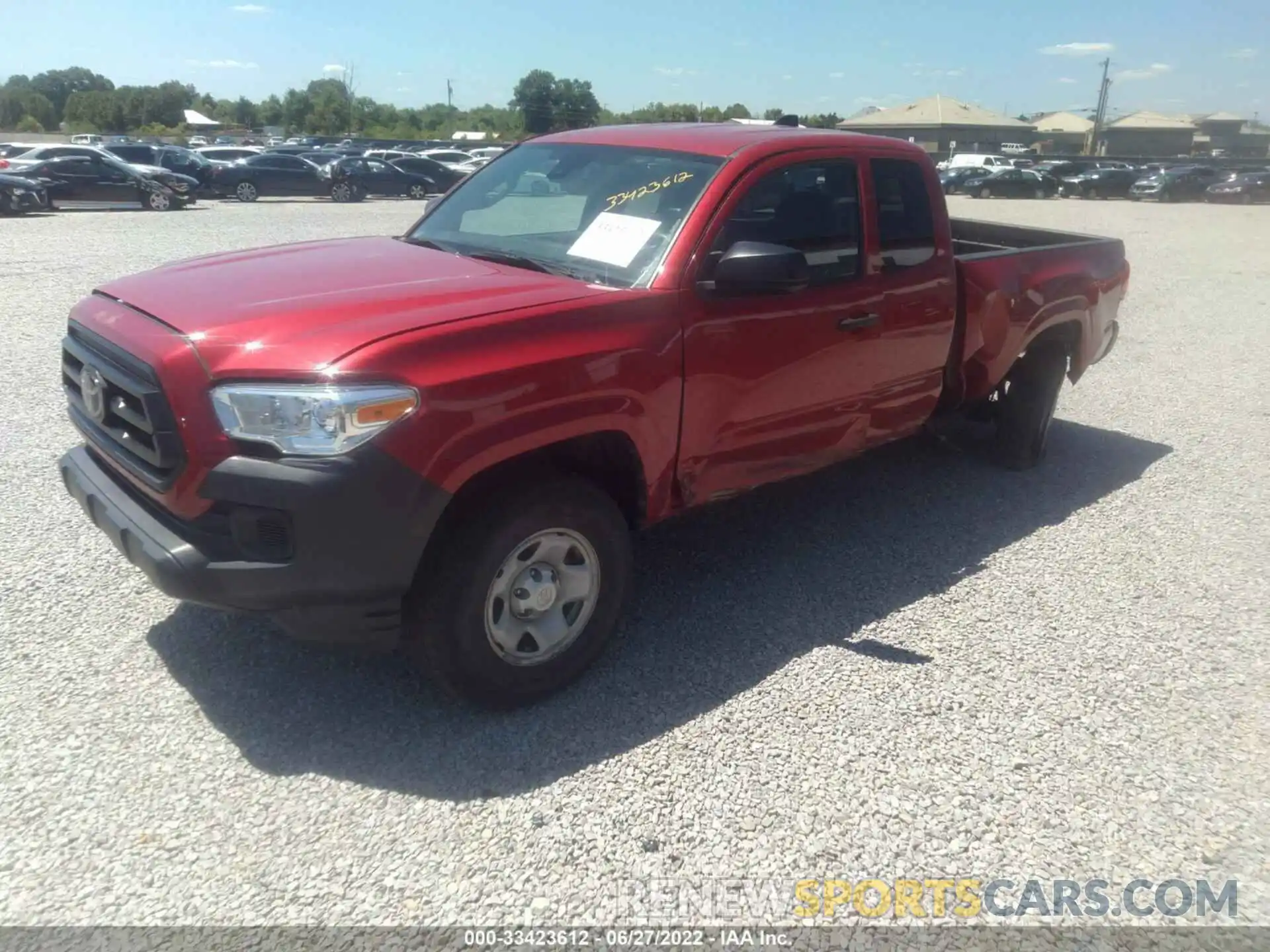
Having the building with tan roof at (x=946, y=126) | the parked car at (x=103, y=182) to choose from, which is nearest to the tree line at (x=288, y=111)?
the building with tan roof at (x=946, y=126)

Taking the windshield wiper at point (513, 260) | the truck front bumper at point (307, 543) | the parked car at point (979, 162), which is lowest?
the truck front bumper at point (307, 543)

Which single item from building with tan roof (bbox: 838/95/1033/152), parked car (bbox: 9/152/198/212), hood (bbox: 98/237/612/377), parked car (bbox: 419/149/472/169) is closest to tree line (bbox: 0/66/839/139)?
building with tan roof (bbox: 838/95/1033/152)

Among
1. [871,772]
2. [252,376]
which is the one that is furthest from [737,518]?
[252,376]

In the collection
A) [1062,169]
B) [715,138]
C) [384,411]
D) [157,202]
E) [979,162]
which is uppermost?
[979,162]

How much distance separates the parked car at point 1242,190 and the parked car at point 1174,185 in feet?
1.75

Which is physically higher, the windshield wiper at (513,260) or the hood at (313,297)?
the windshield wiper at (513,260)

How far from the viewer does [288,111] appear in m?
95.8

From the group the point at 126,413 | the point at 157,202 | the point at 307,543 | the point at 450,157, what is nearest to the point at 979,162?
the point at 450,157

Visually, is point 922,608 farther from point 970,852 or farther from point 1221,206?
point 1221,206

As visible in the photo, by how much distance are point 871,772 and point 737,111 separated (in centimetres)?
5953

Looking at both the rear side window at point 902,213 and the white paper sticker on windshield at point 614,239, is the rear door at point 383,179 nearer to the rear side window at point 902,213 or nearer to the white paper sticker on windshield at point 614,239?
the rear side window at point 902,213

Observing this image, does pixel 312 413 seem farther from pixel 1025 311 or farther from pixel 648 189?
pixel 1025 311

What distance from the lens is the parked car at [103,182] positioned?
20.1 metres

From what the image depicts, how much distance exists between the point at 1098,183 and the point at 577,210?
43.2 m
